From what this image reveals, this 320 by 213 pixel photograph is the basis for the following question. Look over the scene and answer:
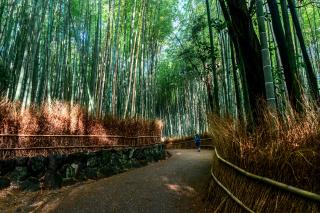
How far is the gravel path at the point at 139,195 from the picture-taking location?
449cm

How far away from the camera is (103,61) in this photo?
10.1 meters

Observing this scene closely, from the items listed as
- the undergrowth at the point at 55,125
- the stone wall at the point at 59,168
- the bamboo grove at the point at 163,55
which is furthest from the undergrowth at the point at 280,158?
the undergrowth at the point at 55,125

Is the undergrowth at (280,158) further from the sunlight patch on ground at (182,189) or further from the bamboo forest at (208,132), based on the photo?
the sunlight patch on ground at (182,189)

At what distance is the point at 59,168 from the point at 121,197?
1.77m

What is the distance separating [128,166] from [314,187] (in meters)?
7.30

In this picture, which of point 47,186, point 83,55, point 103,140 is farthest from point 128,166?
point 83,55

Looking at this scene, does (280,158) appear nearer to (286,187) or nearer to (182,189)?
(286,187)

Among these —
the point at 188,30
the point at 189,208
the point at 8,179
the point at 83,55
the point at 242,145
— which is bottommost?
the point at 189,208

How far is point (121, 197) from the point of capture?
5.11 m

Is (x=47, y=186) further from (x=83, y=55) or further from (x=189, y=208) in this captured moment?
(x=83, y=55)

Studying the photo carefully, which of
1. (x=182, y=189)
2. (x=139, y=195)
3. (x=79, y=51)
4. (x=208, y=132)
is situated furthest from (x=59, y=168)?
(x=79, y=51)

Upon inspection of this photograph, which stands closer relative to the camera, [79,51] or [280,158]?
[280,158]

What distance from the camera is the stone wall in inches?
213

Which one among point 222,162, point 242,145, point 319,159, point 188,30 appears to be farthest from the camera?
point 188,30
